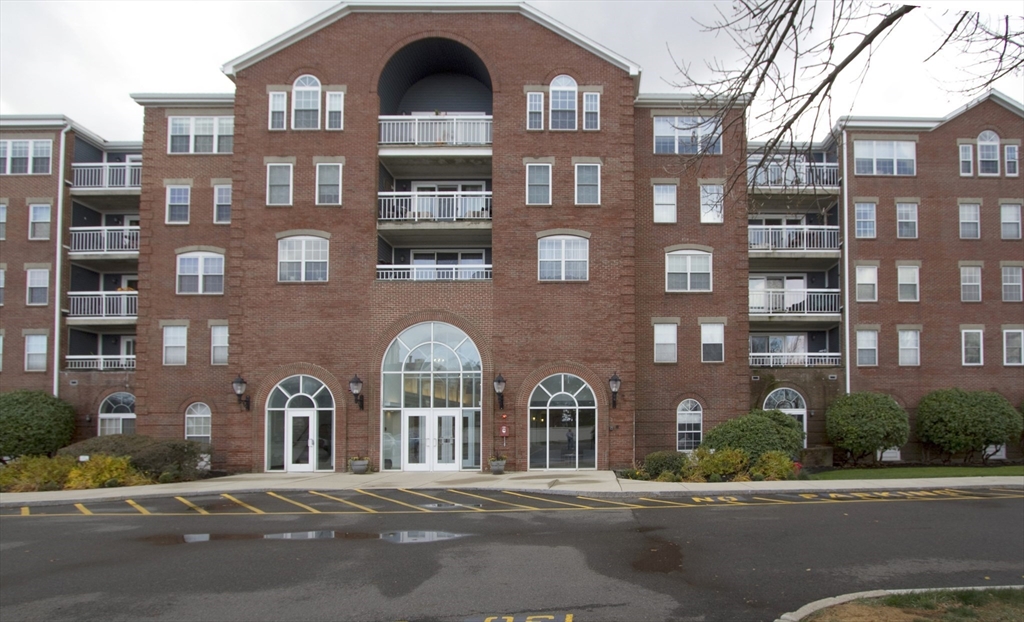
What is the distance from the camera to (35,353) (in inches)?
1303

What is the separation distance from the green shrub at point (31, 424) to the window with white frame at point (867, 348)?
30368mm

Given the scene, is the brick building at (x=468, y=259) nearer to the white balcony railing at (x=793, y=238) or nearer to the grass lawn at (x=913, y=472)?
the white balcony railing at (x=793, y=238)

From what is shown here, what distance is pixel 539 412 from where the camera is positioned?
27.5 m

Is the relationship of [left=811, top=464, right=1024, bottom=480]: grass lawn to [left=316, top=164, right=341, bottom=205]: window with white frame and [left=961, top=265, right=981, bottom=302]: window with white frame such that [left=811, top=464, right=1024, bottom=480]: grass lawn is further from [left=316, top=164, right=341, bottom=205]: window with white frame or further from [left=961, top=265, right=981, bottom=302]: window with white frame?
[left=316, top=164, right=341, bottom=205]: window with white frame

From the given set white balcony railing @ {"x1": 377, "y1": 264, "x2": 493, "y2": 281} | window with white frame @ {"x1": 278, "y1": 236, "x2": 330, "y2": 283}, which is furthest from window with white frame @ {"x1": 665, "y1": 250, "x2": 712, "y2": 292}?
window with white frame @ {"x1": 278, "y1": 236, "x2": 330, "y2": 283}

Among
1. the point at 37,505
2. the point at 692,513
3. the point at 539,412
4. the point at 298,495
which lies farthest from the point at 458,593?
the point at 539,412

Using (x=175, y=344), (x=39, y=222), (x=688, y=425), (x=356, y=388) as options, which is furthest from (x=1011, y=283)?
(x=39, y=222)

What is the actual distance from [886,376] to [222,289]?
25355mm

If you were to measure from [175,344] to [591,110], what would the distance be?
1718cm

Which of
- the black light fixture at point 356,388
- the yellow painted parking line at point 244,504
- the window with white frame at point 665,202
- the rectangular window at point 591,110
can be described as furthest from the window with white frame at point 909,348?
the yellow painted parking line at point 244,504

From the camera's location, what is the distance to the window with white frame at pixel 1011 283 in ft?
107

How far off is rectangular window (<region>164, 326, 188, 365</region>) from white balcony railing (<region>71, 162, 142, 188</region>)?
7.23 metres

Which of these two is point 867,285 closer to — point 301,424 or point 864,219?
point 864,219

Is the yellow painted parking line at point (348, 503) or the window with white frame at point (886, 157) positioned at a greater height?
the window with white frame at point (886, 157)
